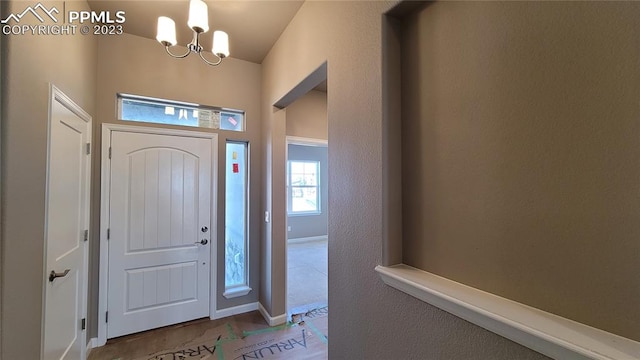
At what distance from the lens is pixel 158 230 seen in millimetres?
2529

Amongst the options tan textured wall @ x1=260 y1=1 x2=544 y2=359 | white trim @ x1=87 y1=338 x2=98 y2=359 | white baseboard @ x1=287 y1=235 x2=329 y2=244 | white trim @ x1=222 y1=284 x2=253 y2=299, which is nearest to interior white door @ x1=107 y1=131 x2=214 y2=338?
white trim @ x1=87 y1=338 x2=98 y2=359

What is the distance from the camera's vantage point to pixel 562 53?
0.73m

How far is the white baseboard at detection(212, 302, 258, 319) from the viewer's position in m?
2.74

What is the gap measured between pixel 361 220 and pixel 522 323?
2.46 feet

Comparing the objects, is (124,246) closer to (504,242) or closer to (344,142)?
(344,142)

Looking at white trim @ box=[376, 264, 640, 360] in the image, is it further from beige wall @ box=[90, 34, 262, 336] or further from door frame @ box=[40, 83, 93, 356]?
beige wall @ box=[90, 34, 262, 336]

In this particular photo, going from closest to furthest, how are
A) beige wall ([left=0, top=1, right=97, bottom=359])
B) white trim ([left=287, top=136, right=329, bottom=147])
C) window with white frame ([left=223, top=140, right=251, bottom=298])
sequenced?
beige wall ([left=0, top=1, right=97, bottom=359])
window with white frame ([left=223, top=140, right=251, bottom=298])
white trim ([left=287, top=136, right=329, bottom=147])

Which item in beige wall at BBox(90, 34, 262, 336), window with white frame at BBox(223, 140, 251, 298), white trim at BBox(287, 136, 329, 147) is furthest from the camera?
white trim at BBox(287, 136, 329, 147)

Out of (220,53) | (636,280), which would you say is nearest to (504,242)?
(636,280)

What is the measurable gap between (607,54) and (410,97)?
636 mm

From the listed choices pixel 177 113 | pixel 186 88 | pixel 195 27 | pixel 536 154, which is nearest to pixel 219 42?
pixel 195 27

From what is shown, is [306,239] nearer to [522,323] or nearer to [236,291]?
[236,291]

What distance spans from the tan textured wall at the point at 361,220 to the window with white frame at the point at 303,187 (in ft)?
15.2

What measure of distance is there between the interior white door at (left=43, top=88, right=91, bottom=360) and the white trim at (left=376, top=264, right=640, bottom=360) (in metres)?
2.07
